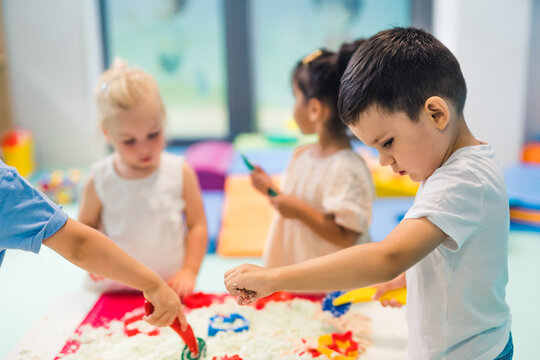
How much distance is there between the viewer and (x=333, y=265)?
1.89 ft

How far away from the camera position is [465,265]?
611mm

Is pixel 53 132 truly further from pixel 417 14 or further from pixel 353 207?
pixel 353 207

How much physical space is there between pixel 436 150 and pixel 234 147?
2417 millimetres

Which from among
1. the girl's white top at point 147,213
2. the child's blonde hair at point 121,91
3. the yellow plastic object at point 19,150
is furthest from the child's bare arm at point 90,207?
the yellow plastic object at point 19,150

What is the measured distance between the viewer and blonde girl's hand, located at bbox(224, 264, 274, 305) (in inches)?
24.0

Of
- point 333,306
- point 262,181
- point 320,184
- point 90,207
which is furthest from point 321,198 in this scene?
point 90,207

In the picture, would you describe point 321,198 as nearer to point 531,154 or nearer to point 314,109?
point 314,109

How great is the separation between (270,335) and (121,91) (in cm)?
51

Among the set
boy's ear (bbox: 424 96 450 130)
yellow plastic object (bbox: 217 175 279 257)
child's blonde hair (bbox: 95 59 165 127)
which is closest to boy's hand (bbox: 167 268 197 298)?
child's blonde hair (bbox: 95 59 165 127)

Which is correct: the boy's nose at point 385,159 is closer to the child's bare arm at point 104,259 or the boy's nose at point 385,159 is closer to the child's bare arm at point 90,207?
the child's bare arm at point 104,259

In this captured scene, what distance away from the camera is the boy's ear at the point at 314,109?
1.06 m

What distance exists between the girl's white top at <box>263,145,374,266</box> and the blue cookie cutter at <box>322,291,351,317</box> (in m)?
0.14

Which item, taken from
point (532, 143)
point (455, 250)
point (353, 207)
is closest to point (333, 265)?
point (455, 250)

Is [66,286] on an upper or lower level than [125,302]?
lower
